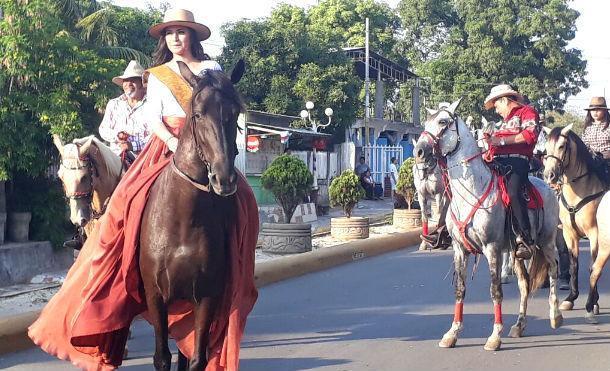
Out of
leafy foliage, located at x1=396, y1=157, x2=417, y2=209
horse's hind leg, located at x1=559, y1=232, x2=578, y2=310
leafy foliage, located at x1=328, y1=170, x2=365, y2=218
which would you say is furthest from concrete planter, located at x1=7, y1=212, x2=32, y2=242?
leafy foliage, located at x1=396, y1=157, x2=417, y2=209

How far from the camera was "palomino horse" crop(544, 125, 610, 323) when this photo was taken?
940 cm

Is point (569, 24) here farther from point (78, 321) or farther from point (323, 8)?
point (78, 321)

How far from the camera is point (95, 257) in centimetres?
510

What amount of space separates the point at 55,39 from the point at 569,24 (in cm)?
3426

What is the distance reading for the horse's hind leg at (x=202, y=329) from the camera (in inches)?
185

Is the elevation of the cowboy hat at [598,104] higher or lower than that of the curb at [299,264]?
higher

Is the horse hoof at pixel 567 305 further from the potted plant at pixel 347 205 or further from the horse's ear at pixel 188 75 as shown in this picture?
the potted plant at pixel 347 205

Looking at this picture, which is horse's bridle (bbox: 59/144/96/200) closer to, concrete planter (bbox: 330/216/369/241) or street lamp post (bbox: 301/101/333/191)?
concrete planter (bbox: 330/216/369/241)

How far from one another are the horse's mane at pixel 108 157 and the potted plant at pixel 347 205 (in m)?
9.25

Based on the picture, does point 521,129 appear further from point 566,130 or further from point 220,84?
point 220,84

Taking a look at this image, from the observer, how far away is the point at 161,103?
197 inches

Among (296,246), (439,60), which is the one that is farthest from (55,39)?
(439,60)

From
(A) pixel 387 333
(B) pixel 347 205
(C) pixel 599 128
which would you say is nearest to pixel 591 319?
(A) pixel 387 333

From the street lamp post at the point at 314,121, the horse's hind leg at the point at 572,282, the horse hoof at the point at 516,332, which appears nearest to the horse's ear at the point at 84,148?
the horse hoof at the point at 516,332
